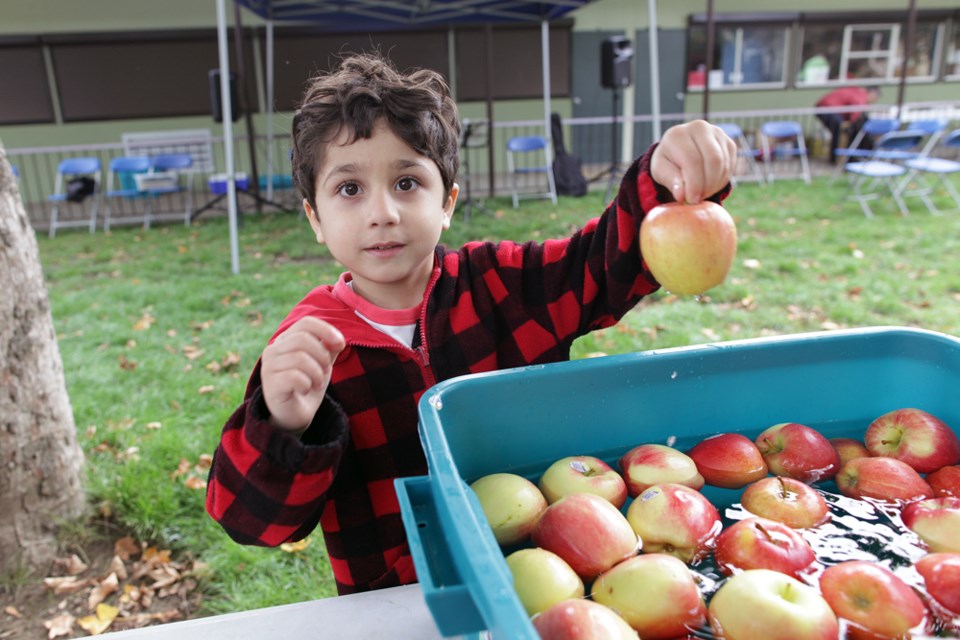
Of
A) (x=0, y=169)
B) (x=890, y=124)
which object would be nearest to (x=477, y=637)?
(x=0, y=169)

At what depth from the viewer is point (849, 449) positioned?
115cm

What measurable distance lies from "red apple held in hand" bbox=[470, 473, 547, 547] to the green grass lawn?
5.07ft

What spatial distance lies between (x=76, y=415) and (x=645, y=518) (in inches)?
134

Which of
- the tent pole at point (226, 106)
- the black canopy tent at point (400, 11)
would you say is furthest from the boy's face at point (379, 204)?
the black canopy tent at point (400, 11)

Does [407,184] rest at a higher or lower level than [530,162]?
lower

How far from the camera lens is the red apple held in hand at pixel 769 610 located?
723 millimetres

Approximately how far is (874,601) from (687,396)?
0.45m

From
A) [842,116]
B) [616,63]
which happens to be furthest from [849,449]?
[842,116]

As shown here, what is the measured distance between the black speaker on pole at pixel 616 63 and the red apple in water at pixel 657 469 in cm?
888

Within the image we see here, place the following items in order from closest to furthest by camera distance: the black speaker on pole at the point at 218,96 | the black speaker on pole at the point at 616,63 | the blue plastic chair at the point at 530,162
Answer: the black speaker on pole at the point at 218,96, the black speaker on pole at the point at 616,63, the blue plastic chair at the point at 530,162

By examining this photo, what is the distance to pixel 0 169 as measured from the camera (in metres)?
2.21

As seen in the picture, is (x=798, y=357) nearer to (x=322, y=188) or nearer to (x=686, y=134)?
(x=686, y=134)

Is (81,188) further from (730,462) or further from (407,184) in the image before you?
(730,462)

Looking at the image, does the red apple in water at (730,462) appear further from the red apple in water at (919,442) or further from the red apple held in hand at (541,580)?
the red apple held in hand at (541,580)
